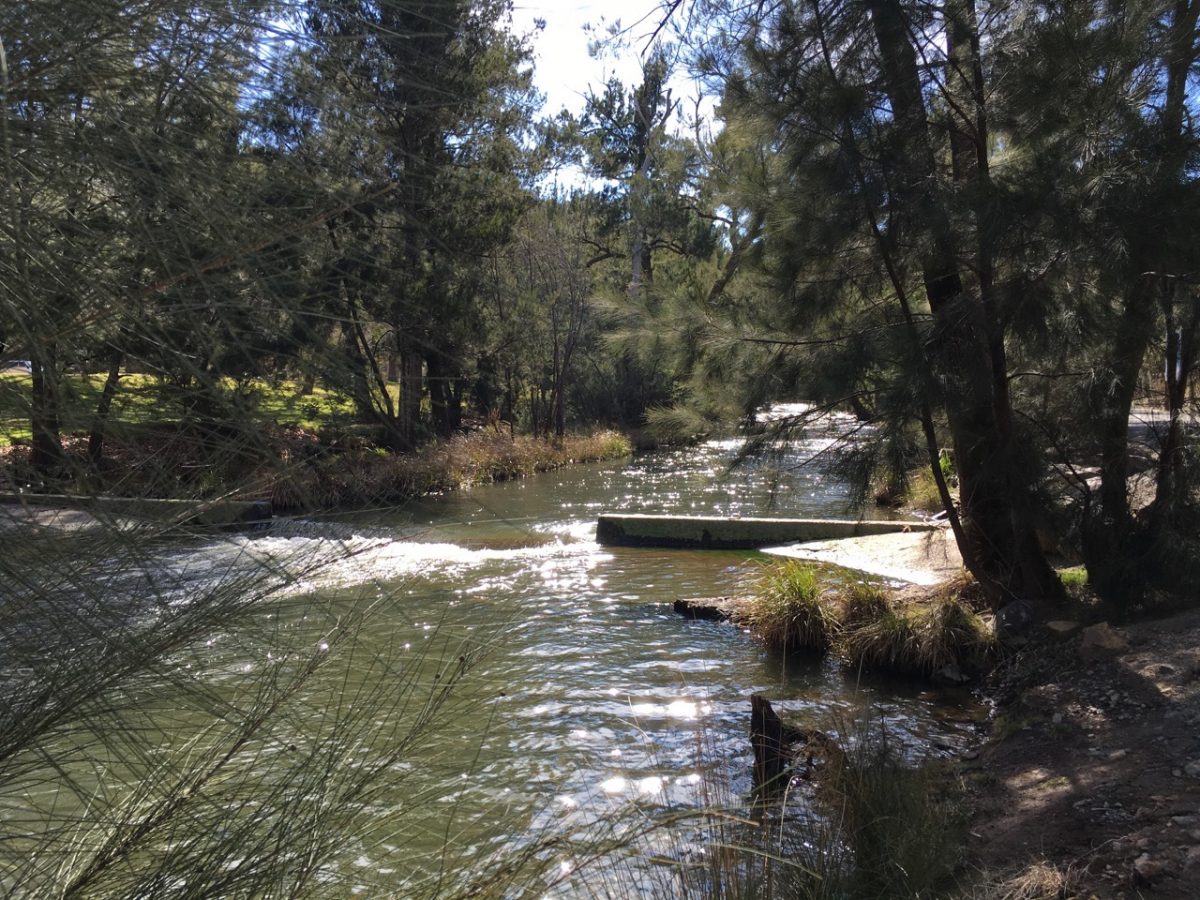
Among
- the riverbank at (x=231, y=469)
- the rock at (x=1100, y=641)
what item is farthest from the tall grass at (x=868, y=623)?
the riverbank at (x=231, y=469)

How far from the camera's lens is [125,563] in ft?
4.80

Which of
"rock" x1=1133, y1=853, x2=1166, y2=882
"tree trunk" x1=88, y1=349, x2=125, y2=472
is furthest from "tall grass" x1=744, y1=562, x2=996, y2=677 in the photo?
"tree trunk" x1=88, y1=349, x2=125, y2=472

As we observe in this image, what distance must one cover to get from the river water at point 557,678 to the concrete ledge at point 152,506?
0.05 metres

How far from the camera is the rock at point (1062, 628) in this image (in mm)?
6410

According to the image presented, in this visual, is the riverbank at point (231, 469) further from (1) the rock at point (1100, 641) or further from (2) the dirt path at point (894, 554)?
(2) the dirt path at point (894, 554)

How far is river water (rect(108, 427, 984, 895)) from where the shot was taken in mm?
2031

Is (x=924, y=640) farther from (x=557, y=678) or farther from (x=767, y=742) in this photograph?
(x=557, y=678)

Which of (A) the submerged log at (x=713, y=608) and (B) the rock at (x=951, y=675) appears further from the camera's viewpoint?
(A) the submerged log at (x=713, y=608)

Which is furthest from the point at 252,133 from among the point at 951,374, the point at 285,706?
the point at 951,374

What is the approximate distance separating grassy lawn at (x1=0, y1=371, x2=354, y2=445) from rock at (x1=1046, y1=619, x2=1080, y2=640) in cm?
623

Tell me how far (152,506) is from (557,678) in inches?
222

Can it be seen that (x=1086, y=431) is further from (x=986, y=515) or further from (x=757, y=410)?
(x=757, y=410)

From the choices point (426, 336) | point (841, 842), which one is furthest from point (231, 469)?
point (841, 842)

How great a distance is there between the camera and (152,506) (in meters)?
1.56
